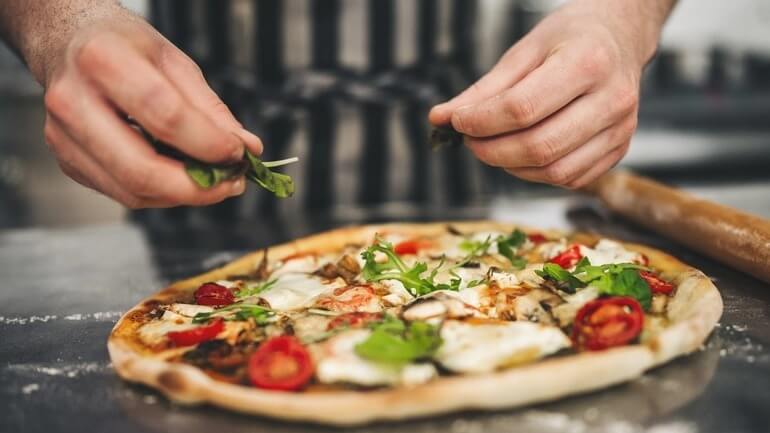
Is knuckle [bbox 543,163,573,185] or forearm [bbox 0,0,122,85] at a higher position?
forearm [bbox 0,0,122,85]

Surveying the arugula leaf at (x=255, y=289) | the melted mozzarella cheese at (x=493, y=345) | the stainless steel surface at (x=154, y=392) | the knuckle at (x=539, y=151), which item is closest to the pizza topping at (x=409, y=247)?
the arugula leaf at (x=255, y=289)

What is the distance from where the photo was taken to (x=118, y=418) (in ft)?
4.39

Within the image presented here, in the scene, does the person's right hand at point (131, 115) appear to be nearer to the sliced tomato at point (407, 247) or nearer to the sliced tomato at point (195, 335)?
the sliced tomato at point (195, 335)

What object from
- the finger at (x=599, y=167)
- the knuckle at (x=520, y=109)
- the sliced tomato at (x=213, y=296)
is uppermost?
the knuckle at (x=520, y=109)

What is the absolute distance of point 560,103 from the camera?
1793 millimetres

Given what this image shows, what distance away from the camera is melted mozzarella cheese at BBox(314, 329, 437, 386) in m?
1.33

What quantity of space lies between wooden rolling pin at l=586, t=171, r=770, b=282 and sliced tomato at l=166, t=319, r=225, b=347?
4.66ft

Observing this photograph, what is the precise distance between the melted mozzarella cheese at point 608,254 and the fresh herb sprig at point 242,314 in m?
0.90

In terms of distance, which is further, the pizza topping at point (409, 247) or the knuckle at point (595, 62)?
the pizza topping at point (409, 247)

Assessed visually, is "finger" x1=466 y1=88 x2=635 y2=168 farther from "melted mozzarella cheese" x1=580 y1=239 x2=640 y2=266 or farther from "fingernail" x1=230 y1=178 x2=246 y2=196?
"fingernail" x1=230 y1=178 x2=246 y2=196

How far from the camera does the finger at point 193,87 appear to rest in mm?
1511

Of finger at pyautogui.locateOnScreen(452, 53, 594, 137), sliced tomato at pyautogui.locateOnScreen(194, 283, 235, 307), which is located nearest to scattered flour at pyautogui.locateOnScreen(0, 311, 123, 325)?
sliced tomato at pyautogui.locateOnScreen(194, 283, 235, 307)

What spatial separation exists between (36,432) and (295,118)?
1922 mm

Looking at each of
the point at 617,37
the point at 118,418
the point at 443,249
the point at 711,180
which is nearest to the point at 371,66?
the point at 443,249
